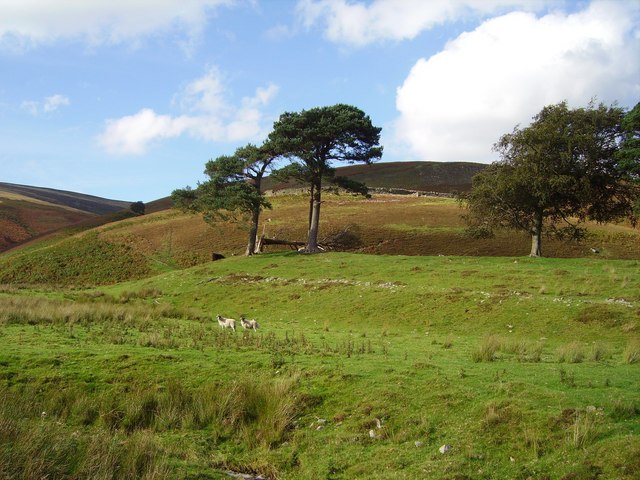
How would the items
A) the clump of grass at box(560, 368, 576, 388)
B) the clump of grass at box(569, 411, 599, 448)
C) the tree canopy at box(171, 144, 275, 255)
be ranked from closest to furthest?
the clump of grass at box(569, 411, 599, 448) → the clump of grass at box(560, 368, 576, 388) → the tree canopy at box(171, 144, 275, 255)

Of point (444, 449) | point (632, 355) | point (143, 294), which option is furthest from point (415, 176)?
point (444, 449)

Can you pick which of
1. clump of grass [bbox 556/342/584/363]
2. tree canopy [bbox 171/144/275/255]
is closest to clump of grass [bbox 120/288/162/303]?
tree canopy [bbox 171/144/275/255]

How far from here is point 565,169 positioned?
129ft

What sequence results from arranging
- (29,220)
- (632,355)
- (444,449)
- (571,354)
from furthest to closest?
(29,220)
(571,354)
(632,355)
(444,449)

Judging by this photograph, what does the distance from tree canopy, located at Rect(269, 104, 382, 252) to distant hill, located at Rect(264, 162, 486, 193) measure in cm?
6132

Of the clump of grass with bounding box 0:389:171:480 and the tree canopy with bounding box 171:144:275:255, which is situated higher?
the tree canopy with bounding box 171:144:275:255

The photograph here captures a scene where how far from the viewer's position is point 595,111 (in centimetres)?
4031

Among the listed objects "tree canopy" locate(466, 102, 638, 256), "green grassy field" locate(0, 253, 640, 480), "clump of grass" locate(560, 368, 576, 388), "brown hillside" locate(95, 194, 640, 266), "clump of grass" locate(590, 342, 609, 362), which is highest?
"tree canopy" locate(466, 102, 638, 256)

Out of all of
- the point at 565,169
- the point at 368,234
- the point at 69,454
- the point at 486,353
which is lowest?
the point at 69,454

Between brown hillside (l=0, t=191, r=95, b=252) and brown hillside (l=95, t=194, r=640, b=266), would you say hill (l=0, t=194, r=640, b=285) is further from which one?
brown hillside (l=0, t=191, r=95, b=252)

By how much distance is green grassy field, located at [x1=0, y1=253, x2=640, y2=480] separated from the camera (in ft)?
27.3

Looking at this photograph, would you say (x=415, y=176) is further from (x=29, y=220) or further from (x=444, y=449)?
(x=444, y=449)

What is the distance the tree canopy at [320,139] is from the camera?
4788 centimetres

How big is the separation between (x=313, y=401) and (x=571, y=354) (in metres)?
7.92
